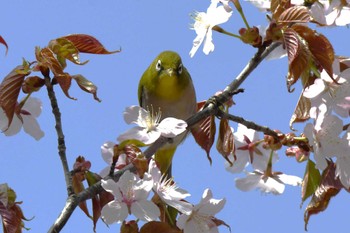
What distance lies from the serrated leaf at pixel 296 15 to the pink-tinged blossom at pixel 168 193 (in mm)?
823

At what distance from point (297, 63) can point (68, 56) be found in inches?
37.0

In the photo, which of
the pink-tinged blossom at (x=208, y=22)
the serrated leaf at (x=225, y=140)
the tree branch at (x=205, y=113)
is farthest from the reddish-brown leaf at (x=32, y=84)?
the serrated leaf at (x=225, y=140)

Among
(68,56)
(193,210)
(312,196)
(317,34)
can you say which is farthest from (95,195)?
(317,34)

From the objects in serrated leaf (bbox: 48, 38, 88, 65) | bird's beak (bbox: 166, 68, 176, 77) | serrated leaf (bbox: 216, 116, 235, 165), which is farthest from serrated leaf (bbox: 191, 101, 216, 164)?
bird's beak (bbox: 166, 68, 176, 77)

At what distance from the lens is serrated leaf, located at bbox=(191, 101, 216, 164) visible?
10.8ft

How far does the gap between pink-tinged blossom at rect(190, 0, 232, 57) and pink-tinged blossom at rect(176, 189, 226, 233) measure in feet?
2.19

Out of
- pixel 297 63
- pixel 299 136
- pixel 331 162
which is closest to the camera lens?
pixel 297 63

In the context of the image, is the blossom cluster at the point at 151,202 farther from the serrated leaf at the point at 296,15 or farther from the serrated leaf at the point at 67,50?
the serrated leaf at the point at 296,15

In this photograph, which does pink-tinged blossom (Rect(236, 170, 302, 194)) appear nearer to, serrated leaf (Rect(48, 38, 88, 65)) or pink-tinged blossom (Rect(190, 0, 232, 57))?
pink-tinged blossom (Rect(190, 0, 232, 57))

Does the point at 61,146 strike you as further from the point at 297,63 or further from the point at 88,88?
the point at 297,63

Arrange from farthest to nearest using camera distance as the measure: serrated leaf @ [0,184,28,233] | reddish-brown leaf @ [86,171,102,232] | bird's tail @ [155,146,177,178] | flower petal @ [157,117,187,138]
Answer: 1. bird's tail @ [155,146,177,178]
2. reddish-brown leaf @ [86,171,102,232]
3. flower petal @ [157,117,187,138]
4. serrated leaf @ [0,184,28,233]

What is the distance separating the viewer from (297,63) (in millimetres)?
2754

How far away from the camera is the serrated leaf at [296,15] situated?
9.21 ft

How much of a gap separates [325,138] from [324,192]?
257 millimetres
